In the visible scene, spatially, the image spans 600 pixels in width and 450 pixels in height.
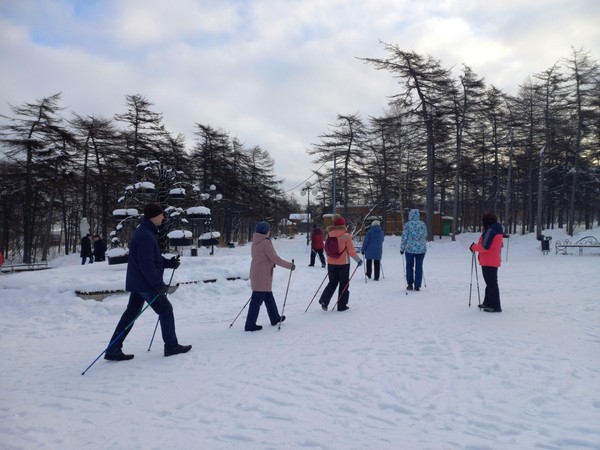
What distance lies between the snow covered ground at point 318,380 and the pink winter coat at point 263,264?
79cm

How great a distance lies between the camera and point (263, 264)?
643 centimetres

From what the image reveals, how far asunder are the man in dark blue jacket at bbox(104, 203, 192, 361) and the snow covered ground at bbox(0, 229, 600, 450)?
0.86 ft

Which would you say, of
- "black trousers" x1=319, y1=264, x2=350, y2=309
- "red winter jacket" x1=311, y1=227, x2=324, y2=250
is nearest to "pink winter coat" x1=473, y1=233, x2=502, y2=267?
"black trousers" x1=319, y1=264, x2=350, y2=309

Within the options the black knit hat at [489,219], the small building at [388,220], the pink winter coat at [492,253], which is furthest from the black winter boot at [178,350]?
the small building at [388,220]

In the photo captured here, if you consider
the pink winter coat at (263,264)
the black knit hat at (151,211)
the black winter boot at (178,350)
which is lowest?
the black winter boot at (178,350)

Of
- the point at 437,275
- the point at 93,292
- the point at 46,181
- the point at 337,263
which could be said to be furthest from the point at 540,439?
the point at 46,181

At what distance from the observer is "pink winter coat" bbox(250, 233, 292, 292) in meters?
6.35

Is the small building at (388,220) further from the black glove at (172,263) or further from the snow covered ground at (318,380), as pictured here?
the black glove at (172,263)

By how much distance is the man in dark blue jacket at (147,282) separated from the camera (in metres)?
4.85

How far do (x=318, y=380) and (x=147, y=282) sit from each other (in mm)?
2415

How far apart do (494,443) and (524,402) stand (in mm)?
902

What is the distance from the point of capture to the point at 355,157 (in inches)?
1427

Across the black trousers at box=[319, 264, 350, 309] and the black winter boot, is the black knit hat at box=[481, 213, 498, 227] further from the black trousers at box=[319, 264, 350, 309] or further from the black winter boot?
the black winter boot

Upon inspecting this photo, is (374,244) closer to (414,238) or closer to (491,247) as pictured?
(414,238)
